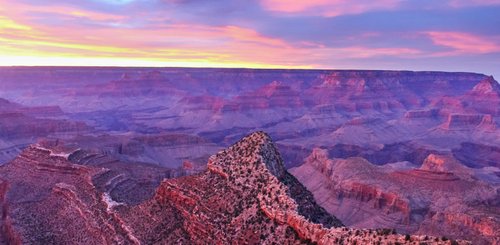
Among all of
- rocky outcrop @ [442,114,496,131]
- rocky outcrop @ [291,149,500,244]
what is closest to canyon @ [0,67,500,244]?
rocky outcrop @ [291,149,500,244]

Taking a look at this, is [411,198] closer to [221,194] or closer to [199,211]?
[221,194]

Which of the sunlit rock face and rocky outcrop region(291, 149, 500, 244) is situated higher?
the sunlit rock face

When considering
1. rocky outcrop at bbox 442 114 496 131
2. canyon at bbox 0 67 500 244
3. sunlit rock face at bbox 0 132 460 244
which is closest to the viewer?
Answer: sunlit rock face at bbox 0 132 460 244

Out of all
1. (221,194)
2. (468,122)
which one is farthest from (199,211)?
(468,122)

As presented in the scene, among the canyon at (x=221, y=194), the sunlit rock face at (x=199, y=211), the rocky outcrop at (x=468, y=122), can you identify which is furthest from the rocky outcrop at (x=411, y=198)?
the rocky outcrop at (x=468, y=122)

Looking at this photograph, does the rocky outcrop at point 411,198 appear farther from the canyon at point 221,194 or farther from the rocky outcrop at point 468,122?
the rocky outcrop at point 468,122

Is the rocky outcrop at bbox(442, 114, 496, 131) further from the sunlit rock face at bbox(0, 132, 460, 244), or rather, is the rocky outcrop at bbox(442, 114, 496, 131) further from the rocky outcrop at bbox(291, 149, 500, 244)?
the sunlit rock face at bbox(0, 132, 460, 244)

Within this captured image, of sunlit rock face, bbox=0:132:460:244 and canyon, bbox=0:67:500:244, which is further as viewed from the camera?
canyon, bbox=0:67:500:244

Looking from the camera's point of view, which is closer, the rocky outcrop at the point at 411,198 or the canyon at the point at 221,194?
the canyon at the point at 221,194

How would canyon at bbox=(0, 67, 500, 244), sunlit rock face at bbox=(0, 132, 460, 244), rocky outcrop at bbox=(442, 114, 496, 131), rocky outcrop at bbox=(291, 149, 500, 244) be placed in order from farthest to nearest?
rocky outcrop at bbox=(442, 114, 496, 131)
rocky outcrop at bbox=(291, 149, 500, 244)
canyon at bbox=(0, 67, 500, 244)
sunlit rock face at bbox=(0, 132, 460, 244)
